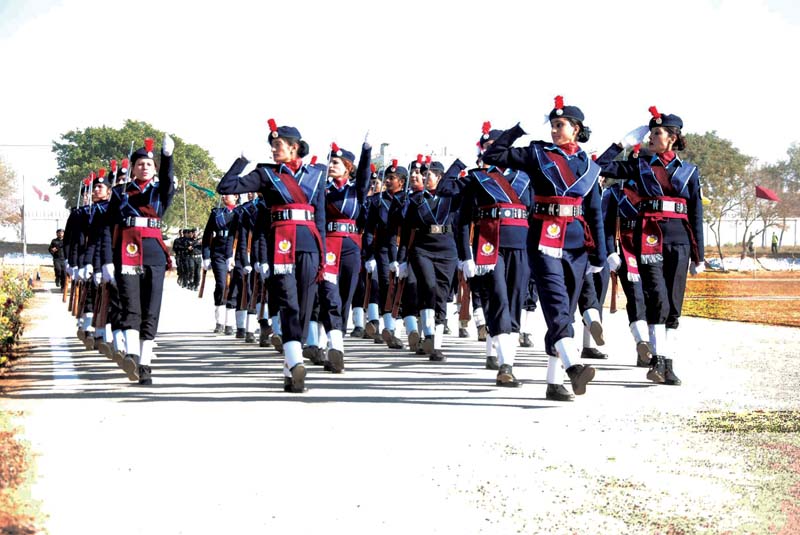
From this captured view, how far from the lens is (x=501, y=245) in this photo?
10.4 m

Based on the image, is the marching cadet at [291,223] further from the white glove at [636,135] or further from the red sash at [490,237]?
the white glove at [636,135]

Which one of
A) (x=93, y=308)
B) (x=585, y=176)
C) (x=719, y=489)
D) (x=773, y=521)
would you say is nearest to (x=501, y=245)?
(x=585, y=176)

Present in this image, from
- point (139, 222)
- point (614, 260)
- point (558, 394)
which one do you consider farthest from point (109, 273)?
point (614, 260)

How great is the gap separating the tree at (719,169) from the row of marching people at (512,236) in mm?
66123

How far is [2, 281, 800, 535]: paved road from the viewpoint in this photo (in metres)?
5.29

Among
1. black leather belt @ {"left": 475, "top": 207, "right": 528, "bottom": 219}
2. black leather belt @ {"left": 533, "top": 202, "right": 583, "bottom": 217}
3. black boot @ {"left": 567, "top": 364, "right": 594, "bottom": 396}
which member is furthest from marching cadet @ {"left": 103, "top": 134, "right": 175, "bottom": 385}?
black boot @ {"left": 567, "top": 364, "right": 594, "bottom": 396}

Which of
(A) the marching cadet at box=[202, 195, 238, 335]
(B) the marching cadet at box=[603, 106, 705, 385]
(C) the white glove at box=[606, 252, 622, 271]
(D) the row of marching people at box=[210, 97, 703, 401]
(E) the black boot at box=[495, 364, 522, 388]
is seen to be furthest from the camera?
(A) the marching cadet at box=[202, 195, 238, 335]

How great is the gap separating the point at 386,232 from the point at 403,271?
56.4 inches

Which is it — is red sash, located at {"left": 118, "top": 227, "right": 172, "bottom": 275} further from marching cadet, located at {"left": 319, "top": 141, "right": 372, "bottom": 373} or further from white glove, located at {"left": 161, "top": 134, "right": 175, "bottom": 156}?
marching cadet, located at {"left": 319, "top": 141, "right": 372, "bottom": 373}

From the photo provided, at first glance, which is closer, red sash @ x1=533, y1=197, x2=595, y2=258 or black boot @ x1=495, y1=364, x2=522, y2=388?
red sash @ x1=533, y1=197, x2=595, y2=258

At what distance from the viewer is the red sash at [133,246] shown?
1056cm

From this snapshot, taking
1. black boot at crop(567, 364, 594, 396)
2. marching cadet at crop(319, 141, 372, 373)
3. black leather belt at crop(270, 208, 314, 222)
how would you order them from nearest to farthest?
black boot at crop(567, 364, 594, 396), black leather belt at crop(270, 208, 314, 222), marching cadet at crop(319, 141, 372, 373)

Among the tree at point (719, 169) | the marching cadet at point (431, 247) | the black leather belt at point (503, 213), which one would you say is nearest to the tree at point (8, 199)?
the tree at point (719, 169)

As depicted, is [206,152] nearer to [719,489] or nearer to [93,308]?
[93,308]
